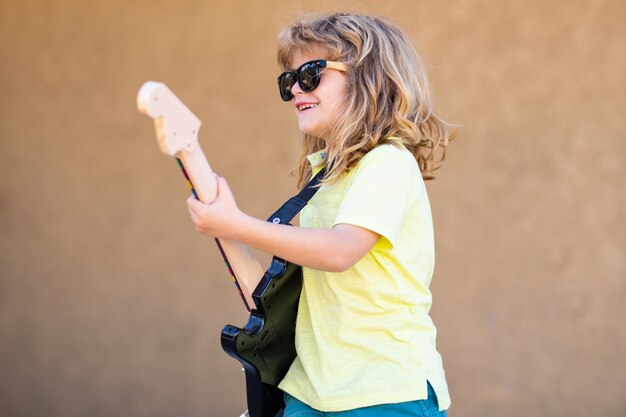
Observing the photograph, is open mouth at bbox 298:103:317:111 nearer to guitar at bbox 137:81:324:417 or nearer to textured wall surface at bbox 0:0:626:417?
guitar at bbox 137:81:324:417

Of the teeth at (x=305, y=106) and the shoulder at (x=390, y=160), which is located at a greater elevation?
the teeth at (x=305, y=106)

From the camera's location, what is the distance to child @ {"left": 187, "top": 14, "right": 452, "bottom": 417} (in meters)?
1.67

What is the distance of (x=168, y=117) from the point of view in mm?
1503

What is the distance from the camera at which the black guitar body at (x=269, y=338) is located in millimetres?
1851

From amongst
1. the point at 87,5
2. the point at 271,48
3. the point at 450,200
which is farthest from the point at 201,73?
the point at 450,200

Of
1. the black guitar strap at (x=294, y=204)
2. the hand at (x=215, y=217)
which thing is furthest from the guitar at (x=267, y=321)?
the hand at (x=215, y=217)

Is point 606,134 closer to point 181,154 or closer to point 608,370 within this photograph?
point 608,370

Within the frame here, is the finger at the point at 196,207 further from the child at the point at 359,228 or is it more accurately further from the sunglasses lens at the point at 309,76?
the sunglasses lens at the point at 309,76

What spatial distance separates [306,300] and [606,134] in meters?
2.02

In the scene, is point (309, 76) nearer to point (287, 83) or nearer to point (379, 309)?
point (287, 83)

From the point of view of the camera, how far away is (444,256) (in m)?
3.59

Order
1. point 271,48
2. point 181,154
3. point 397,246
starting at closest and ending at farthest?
point 181,154 < point 397,246 < point 271,48

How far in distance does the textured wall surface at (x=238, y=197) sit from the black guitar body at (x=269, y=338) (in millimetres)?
1719

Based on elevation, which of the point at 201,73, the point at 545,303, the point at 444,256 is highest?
the point at 201,73
